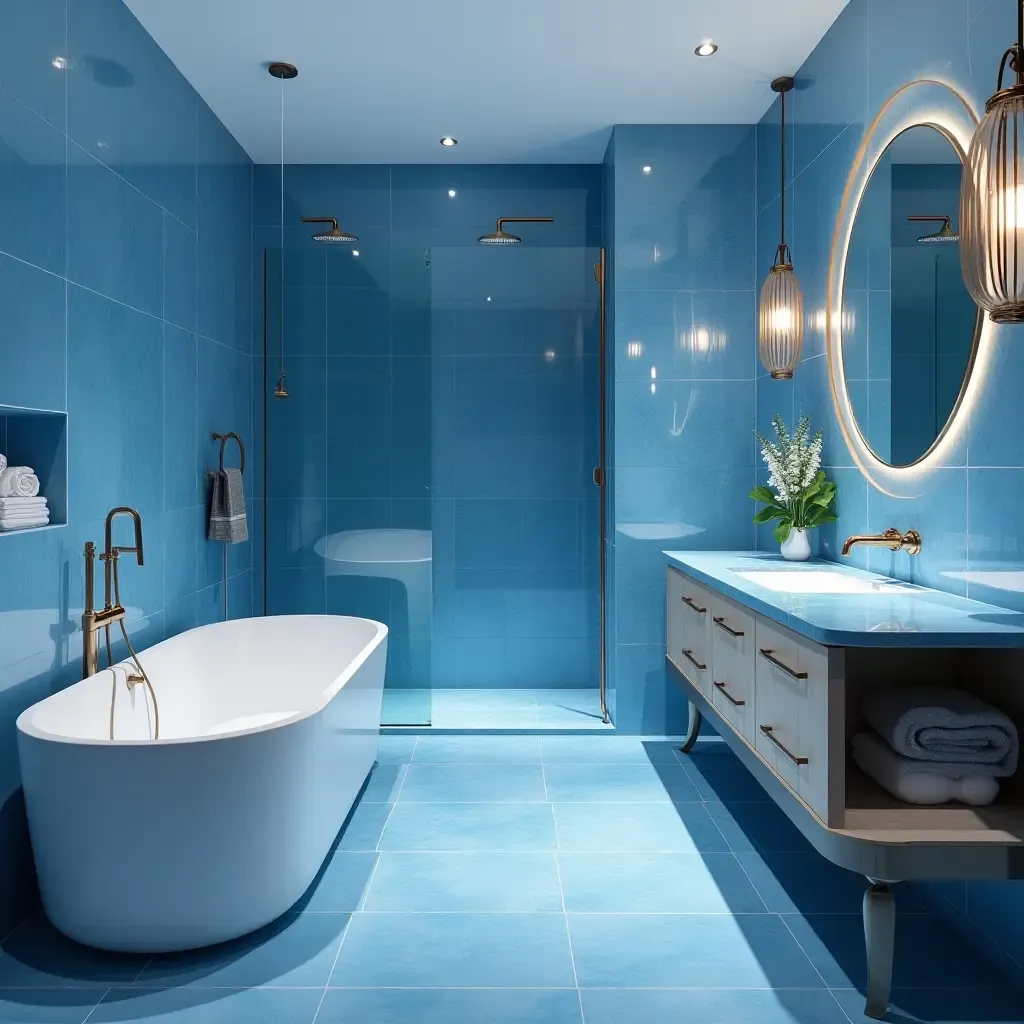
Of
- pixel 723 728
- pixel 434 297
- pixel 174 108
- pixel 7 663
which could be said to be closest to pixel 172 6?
pixel 174 108

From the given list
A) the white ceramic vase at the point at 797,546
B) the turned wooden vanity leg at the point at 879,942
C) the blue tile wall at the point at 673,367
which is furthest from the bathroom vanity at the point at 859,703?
the blue tile wall at the point at 673,367

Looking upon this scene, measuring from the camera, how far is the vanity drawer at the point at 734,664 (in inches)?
102

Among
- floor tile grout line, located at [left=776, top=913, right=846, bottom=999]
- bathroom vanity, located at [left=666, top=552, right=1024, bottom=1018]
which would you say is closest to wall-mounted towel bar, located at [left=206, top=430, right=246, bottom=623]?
bathroom vanity, located at [left=666, top=552, right=1024, bottom=1018]

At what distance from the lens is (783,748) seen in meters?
2.23

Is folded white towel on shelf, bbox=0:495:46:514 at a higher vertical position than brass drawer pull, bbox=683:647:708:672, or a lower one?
higher

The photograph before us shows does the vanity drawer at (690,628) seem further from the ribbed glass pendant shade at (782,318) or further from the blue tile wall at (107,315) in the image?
the blue tile wall at (107,315)

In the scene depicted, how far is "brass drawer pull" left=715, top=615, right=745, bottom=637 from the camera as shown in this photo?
8.81 ft

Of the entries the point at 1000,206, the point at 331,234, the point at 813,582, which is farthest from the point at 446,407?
the point at 1000,206

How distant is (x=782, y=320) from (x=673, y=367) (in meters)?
0.72

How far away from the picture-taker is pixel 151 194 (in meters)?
3.26

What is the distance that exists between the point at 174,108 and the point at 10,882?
2814 mm

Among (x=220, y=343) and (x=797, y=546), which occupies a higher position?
(x=220, y=343)

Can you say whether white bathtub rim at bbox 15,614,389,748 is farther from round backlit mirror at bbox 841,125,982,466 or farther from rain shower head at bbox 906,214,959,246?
rain shower head at bbox 906,214,959,246

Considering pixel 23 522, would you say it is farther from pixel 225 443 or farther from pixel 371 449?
pixel 371 449
